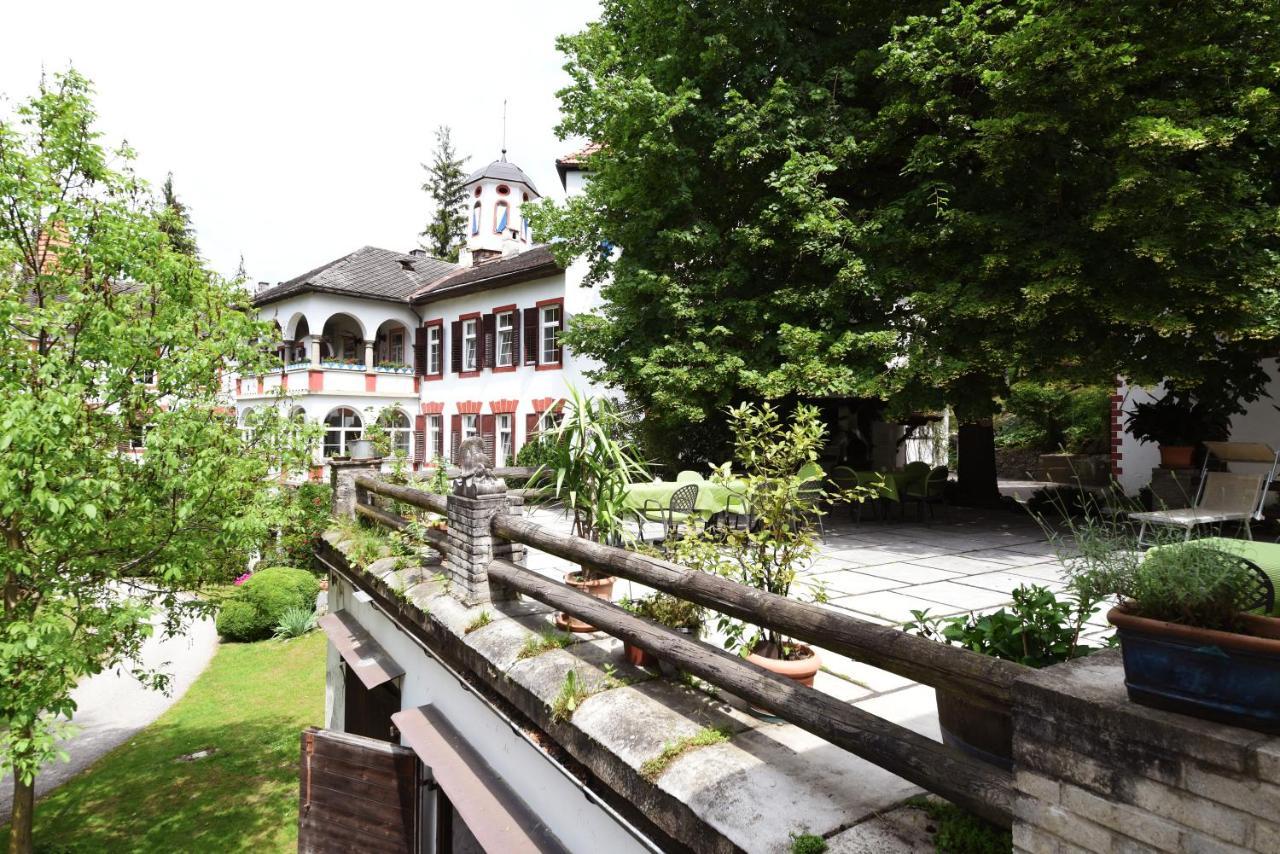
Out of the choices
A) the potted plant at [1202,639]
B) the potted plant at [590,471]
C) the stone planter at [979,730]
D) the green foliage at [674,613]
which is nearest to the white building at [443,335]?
the potted plant at [590,471]

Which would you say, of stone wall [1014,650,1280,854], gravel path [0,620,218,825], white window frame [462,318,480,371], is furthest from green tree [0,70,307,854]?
white window frame [462,318,480,371]

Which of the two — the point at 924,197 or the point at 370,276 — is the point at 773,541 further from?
the point at 370,276

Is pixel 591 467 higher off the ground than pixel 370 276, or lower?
lower

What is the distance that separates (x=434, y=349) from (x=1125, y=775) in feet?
82.2

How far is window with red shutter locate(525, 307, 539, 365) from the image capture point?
2023cm

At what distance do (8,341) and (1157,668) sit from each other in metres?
8.35

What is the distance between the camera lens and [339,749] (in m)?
6.18

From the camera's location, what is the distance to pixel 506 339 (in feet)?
70.7

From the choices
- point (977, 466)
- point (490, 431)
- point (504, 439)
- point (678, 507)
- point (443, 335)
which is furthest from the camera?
point (443, 335)

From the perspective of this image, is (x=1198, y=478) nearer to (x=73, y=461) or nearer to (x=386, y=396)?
(x=73, y=461)

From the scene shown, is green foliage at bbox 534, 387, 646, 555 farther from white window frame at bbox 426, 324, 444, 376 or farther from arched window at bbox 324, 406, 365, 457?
arched window at bbox 324, 406, 365, 457

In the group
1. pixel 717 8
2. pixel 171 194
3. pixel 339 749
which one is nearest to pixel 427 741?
pixel 339 749

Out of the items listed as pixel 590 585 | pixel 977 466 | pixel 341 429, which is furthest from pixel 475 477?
pixel 341 429

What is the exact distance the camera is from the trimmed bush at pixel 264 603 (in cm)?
1625
